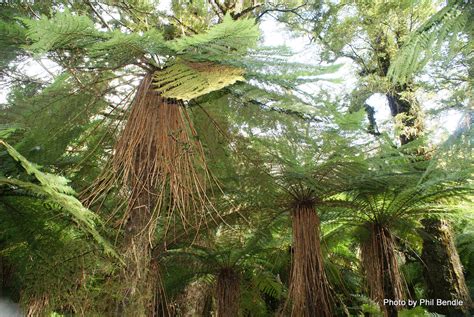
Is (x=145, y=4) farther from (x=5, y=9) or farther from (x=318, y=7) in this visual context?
(x=318, y=7)

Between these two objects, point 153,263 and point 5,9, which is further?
point 5,9

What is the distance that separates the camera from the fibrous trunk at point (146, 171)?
1.82 metres

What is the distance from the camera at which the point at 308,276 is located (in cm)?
314

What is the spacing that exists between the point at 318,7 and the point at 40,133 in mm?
4670

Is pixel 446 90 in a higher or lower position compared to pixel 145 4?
higher

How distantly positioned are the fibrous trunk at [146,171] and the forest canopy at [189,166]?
0.01m

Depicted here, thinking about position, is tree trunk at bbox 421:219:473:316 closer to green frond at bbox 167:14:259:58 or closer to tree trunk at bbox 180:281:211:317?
tree trunk at bbox 180:281:211:317

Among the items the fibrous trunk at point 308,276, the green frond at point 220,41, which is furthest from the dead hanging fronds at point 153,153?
the fibrous trunk at point 308,276

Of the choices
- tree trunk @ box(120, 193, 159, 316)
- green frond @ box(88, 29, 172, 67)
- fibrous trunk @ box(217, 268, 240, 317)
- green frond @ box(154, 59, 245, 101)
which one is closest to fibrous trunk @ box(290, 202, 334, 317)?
fibrous trunk @ box(217, 268, 240, 317)

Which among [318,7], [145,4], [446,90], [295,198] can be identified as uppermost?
[318,7]

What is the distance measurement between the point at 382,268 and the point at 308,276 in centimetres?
111

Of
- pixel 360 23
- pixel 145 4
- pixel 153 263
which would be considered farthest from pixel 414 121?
pixel 153 263

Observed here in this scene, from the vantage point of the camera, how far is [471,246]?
19.3 feet

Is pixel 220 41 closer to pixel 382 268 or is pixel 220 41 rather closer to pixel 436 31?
pixel 436 31
